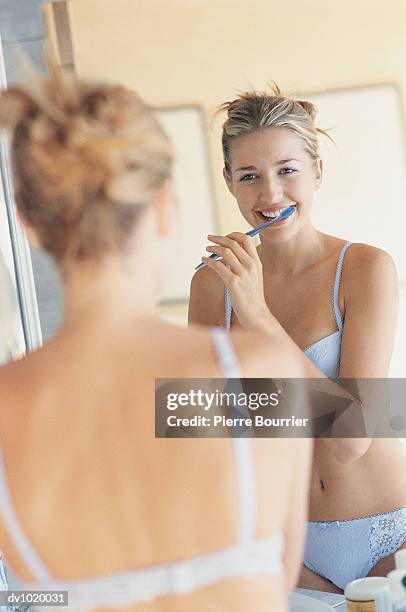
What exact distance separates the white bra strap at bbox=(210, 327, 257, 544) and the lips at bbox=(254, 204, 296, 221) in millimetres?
341

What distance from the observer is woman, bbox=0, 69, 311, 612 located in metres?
0.55

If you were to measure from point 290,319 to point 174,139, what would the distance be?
25cm

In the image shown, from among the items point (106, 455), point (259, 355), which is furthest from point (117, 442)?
point (259, 355)

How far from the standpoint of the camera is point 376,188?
884 millimetres

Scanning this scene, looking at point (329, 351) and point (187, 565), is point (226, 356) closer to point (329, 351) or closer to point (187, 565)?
point (187, 565)

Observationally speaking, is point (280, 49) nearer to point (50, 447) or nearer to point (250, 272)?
point (250, 272)

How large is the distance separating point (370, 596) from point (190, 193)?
47cm

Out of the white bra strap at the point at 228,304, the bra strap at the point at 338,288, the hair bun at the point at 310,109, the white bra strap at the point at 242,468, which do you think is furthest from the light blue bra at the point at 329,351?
the white bra strap at the point at 242,468

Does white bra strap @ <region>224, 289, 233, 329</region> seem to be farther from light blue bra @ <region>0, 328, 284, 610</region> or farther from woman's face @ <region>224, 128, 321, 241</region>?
light blue bra @ <region>0, 328, 284, 610</region>

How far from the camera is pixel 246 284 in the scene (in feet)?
2.71

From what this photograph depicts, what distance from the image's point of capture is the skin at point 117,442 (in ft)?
1.84

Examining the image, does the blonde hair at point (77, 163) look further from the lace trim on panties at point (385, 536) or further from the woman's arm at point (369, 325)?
the lace trim on panties at point (385, 536)

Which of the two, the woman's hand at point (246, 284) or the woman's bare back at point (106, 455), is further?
the woman's hand at point (246, 284)

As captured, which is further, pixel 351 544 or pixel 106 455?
pixel 351 544
